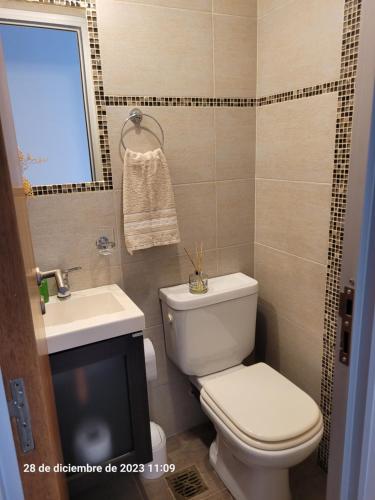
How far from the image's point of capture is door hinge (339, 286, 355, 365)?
2.14 feet

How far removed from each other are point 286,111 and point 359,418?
1297 mm

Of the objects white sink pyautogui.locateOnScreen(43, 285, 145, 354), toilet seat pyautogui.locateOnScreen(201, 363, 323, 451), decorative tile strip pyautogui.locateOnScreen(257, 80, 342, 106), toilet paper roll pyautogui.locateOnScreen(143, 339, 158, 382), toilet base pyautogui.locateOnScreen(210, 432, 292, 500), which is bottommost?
toilet base pyautogui.locateOnScreen(210, 432, 292, 500)

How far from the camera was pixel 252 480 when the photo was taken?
1.47m

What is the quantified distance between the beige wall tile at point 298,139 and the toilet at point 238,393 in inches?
22.1

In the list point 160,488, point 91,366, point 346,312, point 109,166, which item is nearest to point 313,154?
point 109,166

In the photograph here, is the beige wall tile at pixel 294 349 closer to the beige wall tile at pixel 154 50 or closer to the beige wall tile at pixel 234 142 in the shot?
the beige wall tile at pixel 234 142

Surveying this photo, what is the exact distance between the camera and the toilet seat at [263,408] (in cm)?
129

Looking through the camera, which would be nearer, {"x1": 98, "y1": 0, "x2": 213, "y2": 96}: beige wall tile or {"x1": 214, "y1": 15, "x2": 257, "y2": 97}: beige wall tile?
{"x1": 98, "y1": 0, "x2": 213, "y2": 96}: beige wall tile

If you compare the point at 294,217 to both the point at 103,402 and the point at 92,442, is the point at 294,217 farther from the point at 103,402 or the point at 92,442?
the point at 92,442

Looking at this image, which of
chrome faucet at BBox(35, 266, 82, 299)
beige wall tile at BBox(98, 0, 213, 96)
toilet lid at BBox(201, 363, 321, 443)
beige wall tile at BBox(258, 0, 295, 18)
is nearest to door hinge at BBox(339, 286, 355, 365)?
toilet lid at BBox(201, 363, 321, 443)

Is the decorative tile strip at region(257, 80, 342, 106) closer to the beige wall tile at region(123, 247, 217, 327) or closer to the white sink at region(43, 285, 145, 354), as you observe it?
the beige wall tile at region(123, 247, 217, 327)

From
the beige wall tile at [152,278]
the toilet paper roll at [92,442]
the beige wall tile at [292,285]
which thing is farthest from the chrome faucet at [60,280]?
the beige wall tile at [292,285]

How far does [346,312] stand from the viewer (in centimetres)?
67

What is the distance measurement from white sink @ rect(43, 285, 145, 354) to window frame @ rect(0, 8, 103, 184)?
1.60 ft
